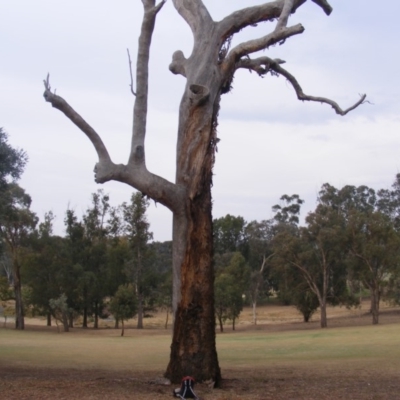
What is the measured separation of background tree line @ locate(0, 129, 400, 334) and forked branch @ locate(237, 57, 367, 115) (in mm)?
39952

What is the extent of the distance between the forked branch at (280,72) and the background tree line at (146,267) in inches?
1573

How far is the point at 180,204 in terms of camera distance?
10.4 metres

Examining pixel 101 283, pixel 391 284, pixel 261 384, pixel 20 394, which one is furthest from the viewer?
pixel 101 283

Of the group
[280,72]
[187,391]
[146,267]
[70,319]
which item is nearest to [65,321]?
[70,319]

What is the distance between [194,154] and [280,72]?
3047 mm

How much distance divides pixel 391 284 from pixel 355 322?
5.06 meters

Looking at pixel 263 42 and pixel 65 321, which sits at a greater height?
pixel 263 42

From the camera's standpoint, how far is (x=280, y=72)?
1262 cm

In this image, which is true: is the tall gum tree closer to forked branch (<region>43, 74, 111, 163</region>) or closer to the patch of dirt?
forked branch (<region>43, 74, 111, 163</region>)

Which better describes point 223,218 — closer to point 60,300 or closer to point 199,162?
point 60,300

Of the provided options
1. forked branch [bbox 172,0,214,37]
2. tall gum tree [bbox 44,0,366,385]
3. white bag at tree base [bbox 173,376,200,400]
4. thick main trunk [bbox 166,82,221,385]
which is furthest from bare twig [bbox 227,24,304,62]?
white bag at tree base [bbox 173,376,200,400]

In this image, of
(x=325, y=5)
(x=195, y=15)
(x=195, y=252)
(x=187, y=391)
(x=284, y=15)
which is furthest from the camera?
(x=325, y=5)

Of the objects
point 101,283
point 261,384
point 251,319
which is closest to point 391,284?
point 251,319

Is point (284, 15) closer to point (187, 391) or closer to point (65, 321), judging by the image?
point (187, 391)
